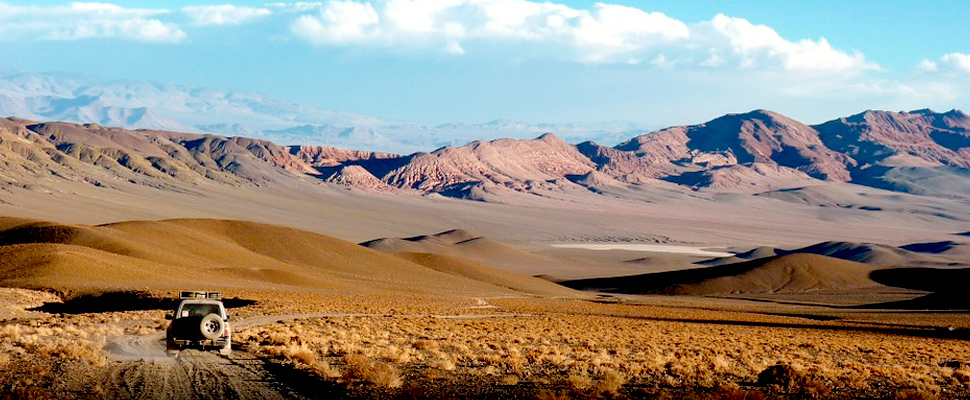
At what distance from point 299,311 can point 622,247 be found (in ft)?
522

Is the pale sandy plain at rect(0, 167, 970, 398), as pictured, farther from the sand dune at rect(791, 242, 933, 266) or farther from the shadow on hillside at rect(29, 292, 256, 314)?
the sand dune at rect(791, 242, 933, 266)

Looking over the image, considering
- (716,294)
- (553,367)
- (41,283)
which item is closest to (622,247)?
(716,294)

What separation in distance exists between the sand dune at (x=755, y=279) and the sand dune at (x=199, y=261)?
51.9ft

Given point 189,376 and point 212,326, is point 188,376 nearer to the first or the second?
point 189,376

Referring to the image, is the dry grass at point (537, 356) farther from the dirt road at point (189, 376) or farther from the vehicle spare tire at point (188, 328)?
the vehicle spare tire at point (188, 328)

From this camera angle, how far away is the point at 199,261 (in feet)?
242

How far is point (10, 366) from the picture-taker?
1741 cm

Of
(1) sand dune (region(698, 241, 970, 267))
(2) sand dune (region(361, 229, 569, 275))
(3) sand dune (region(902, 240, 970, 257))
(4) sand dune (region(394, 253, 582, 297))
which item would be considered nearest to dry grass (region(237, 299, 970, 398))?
(4) sand dune (region(394, 253, 582, 297))

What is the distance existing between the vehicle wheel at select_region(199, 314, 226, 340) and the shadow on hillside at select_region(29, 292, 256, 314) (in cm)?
2047

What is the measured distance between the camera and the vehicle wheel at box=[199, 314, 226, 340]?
65.9ft

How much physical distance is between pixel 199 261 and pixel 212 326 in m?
55.9

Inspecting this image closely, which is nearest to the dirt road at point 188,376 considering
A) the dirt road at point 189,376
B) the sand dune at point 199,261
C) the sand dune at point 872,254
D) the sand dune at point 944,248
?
the dirt road at point 189,376

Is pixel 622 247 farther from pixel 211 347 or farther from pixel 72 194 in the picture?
pixel 211 347

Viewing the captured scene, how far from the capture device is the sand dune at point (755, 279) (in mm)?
103225
